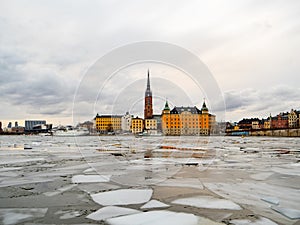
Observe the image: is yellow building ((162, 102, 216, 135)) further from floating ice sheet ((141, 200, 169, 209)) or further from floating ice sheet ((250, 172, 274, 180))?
floating ice sheet ((141, 200, 169, 209))

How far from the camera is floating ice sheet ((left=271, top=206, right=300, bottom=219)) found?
4570 mm

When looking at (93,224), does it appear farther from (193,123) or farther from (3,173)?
(193,123)

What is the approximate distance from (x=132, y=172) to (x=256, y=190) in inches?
164

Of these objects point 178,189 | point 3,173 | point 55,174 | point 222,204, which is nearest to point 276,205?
point 222,204

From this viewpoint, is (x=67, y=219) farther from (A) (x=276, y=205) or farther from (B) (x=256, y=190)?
(B) (x=256, y=190)

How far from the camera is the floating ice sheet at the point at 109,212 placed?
14.8ft

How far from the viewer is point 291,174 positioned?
8.83 meters

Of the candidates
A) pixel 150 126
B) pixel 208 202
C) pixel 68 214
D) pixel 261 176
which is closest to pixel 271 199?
pixel 208 202

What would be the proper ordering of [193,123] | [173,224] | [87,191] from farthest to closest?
[193,123]
[87,191]
[173,224]

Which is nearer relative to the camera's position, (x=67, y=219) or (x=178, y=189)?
(x=67, y=219)

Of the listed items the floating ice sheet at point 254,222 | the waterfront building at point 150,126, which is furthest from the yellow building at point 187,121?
Answer: the floating ice sheet at point 254,222

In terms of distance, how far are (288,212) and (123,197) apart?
10.4ft

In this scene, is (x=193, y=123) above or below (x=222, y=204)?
above

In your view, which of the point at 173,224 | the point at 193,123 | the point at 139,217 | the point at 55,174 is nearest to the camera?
the point at 173,224
